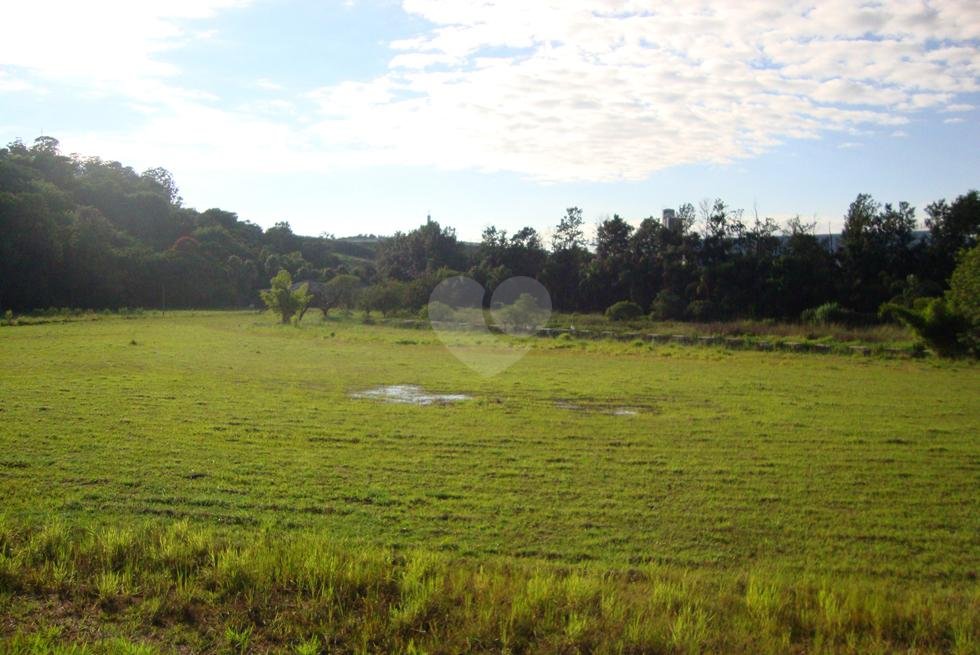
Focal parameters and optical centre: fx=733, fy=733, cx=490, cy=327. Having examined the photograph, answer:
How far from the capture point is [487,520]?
239 inches

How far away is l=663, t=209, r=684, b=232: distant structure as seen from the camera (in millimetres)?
48219

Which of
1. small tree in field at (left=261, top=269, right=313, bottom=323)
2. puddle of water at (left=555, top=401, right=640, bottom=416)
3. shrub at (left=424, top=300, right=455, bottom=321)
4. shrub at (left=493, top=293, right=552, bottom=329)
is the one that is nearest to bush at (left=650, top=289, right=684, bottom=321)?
shrub at (left=493, top=293, right=552, bottom=329)

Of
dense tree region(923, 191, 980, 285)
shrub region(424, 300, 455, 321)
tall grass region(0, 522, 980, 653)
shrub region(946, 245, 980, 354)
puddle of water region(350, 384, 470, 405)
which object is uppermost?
dense tree region(923, 191, 980, 285)

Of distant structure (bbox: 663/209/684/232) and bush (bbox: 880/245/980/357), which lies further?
distant structure (bbox: 663/209/684/232)

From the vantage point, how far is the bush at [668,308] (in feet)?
141

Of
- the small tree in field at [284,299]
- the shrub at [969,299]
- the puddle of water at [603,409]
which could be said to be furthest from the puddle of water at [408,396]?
the small tree in field at [284,299]

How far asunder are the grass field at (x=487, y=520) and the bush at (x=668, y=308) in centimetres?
2936

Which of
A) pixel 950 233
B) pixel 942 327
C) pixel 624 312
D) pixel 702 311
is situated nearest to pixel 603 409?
pixel 942 327

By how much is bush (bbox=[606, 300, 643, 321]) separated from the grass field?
2921 cm

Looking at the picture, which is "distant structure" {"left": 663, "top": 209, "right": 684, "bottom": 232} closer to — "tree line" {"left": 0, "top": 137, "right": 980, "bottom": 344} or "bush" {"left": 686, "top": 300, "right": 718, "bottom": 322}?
"tree line" {"left": 0, "top": 137, "right": 980, "bottom": 344}

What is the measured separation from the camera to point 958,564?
5289 millimetres

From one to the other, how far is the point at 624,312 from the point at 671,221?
1021cm

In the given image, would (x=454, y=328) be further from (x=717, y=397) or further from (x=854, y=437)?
(x=854, y=437)

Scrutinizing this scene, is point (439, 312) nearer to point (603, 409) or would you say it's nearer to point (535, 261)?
point (535, 261)
